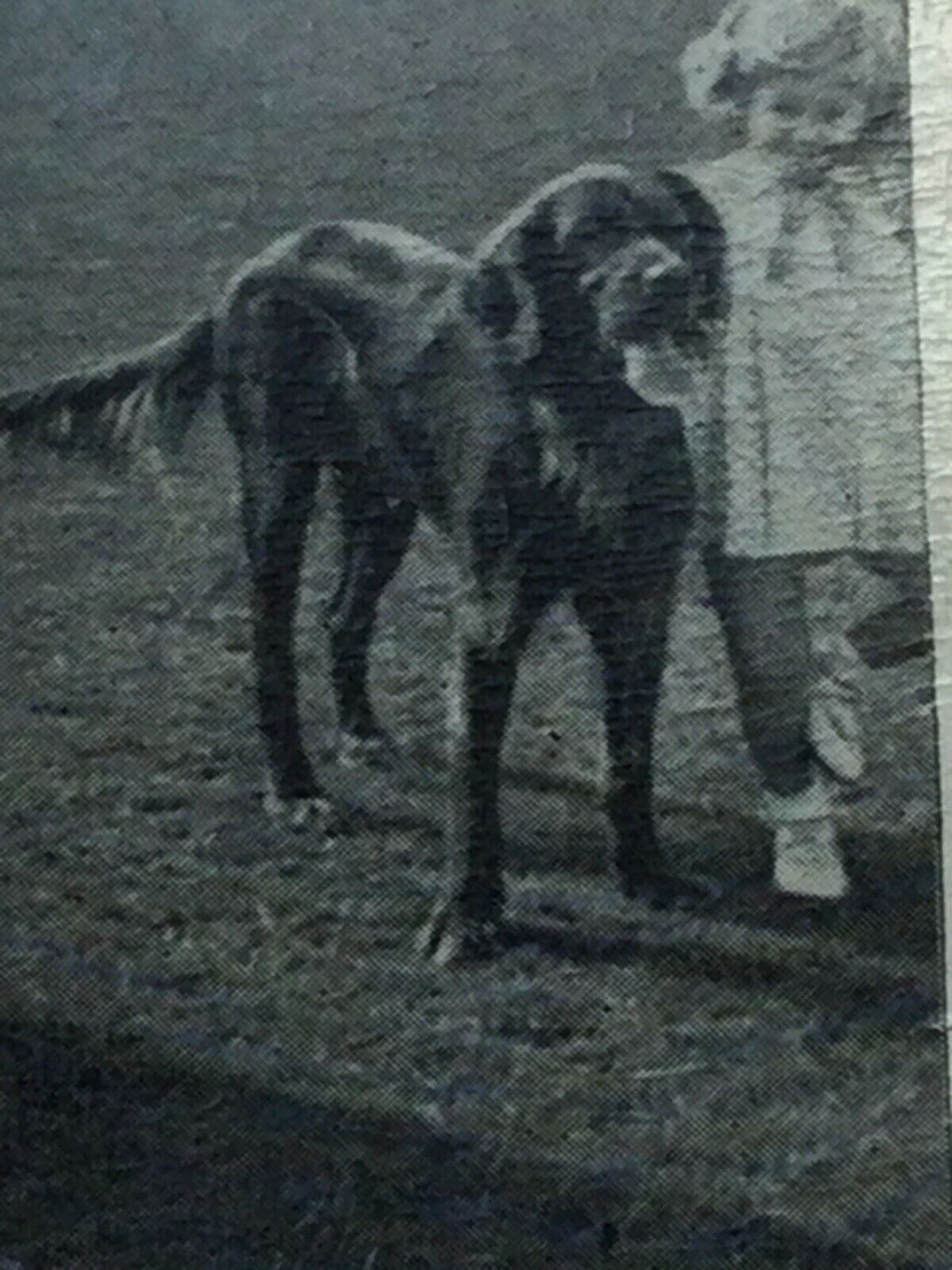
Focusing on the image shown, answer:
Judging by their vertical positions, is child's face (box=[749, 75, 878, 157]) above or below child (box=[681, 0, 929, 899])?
above

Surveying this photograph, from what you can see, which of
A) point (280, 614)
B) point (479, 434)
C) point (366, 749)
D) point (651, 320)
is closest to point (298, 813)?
point (366, 749)

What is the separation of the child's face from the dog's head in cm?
16

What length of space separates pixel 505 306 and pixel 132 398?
0.65m

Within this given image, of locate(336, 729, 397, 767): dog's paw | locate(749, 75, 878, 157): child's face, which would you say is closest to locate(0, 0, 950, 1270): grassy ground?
locate(336, 729, 397, 767): dog's paw

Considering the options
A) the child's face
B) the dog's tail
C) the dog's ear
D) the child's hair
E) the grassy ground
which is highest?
the child's hair

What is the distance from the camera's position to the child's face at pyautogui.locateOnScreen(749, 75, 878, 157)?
311cm

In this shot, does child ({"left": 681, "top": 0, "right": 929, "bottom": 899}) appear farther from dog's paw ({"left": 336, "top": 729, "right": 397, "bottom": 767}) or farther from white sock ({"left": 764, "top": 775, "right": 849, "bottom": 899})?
dog's paw ({"left": 336, "top": 729, "right": 397, "bottom": 767})

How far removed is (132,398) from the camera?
3223 mm

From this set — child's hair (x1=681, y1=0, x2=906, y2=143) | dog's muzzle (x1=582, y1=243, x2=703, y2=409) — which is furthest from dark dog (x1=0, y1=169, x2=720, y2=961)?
child's hair (x1=681, y1=0, x2=906, y2=143)

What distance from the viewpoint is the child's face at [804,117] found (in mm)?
3113

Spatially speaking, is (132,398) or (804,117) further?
(132,398)

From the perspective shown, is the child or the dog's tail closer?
the child

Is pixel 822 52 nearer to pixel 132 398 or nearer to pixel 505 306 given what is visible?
pixel 505 306

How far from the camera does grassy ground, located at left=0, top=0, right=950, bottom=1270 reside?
3090 millimetres
